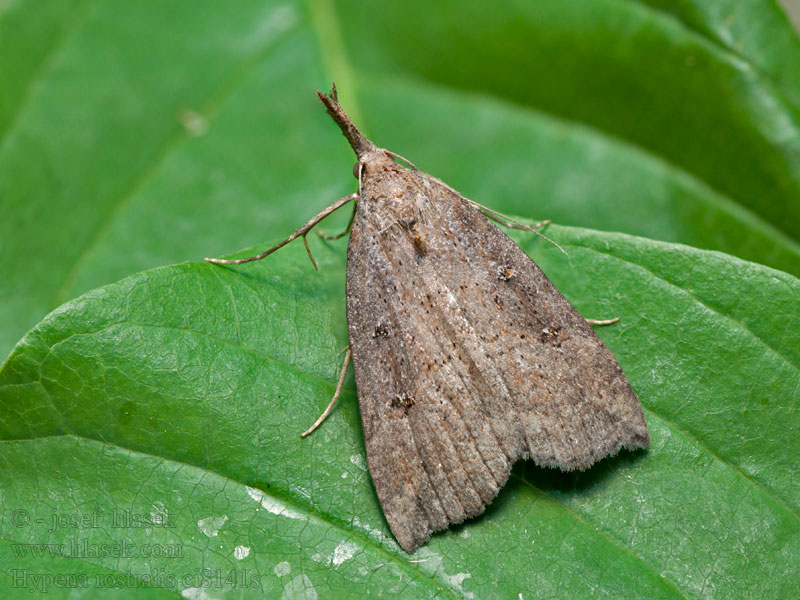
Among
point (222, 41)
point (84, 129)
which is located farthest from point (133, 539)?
point (222, 41)

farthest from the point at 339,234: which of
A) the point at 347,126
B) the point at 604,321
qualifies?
the point at 604,321

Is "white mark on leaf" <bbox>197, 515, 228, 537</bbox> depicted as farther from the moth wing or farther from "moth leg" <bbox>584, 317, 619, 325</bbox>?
"moth leg" <bbox>584, 317, 619, 325</bbox>

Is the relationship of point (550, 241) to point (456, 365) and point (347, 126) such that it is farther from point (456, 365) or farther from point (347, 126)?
point (347, 126)

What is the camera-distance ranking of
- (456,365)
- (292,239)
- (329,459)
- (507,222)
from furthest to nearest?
1. (507,222)
2. (292,239)
3. (456,365)
4. (329,459)

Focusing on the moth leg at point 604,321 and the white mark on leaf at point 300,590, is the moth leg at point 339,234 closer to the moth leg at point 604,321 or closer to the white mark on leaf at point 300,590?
the moth leg at point 604,321

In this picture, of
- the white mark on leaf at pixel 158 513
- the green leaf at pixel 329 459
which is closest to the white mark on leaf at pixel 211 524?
the green leaf at pixel 329 459

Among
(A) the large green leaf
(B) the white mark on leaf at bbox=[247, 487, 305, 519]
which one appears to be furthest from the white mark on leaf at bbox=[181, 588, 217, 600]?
(A) the large green leaf

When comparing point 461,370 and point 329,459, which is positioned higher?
point 461,370
